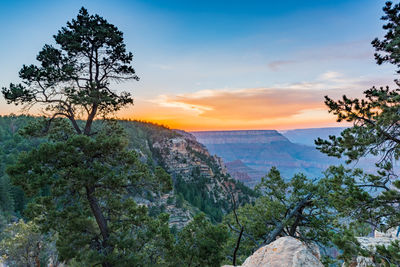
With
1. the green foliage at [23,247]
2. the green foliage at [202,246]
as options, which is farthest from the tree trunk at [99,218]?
the green foliage at [23,247]

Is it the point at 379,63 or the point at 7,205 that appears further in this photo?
the point at 7,205

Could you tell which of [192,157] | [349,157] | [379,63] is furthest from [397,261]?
[192,157]

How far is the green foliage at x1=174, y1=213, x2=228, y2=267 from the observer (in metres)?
9.90

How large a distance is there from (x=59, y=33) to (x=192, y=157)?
3988 inches

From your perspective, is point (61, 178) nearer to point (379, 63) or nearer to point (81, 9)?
point (81, 9)

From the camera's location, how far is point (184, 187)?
3396 inches

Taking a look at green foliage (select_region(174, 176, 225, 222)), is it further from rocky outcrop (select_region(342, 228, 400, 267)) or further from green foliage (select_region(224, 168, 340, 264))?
rocky outcrop (select_region(342, 228, 400, 267))

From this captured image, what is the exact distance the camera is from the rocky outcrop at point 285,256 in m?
3.61

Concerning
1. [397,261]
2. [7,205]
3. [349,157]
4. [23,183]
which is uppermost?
[349,157]

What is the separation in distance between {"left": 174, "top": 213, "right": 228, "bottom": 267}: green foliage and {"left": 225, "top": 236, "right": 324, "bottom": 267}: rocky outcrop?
627 cm

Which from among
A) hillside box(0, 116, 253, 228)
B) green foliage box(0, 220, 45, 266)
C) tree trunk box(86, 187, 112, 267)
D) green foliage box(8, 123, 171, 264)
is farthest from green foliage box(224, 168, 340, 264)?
hillside box(0, 116, 253, 228)

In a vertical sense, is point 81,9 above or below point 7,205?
above

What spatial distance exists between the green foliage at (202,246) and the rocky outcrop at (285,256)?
20.6ft

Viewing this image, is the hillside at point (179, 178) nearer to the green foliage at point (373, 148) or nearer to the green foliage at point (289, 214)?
the green foliage at point (289, 214)
